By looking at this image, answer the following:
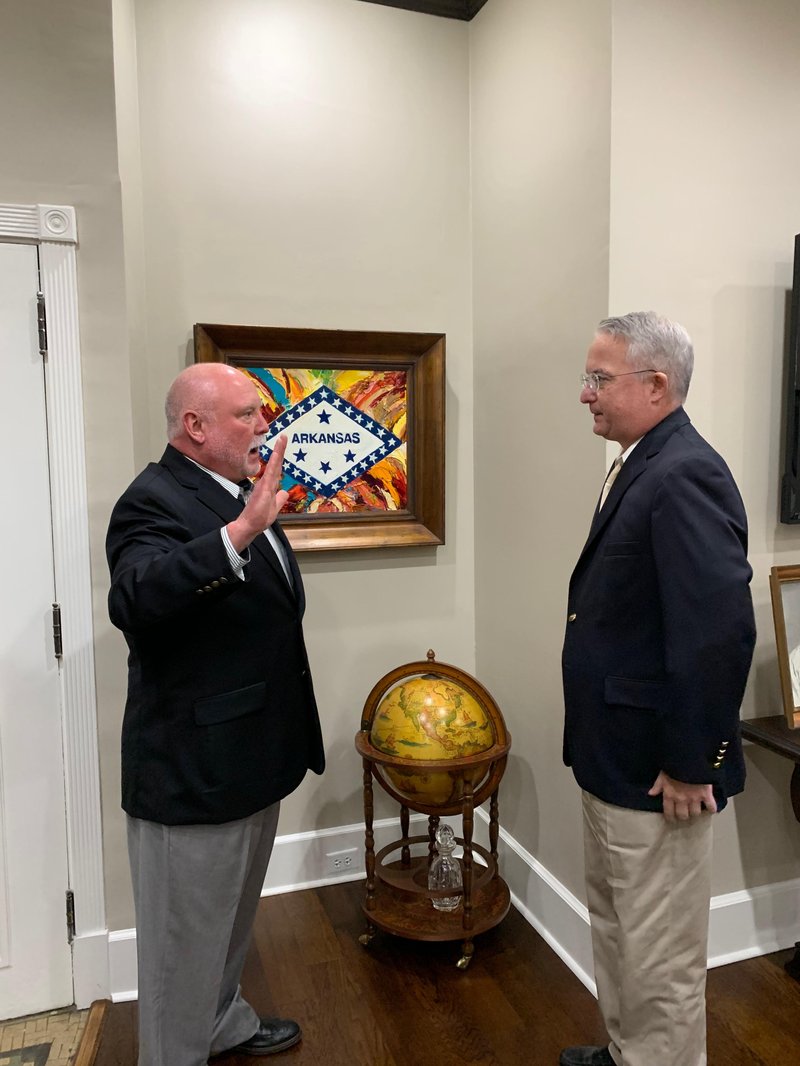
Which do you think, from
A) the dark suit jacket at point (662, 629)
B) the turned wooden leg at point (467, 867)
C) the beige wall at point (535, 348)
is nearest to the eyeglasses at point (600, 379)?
the dark suit jacket at point (662, 629)

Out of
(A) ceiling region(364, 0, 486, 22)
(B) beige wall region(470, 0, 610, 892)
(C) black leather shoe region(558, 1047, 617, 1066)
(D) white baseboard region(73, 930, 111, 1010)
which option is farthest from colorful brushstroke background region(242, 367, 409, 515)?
(C) black leather shoe region(558, 1047, 617, 1066)

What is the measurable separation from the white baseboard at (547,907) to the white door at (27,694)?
21 centimetres

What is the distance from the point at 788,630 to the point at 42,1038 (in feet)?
7.90

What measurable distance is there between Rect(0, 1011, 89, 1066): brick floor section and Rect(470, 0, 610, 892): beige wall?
1.47 meters

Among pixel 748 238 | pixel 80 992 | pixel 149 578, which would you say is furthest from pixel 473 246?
pixel 80 992

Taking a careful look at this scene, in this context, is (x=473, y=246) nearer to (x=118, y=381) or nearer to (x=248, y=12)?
(x=248, y=12)

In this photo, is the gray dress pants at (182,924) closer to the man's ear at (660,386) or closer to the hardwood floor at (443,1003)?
the hardwood floor at (443,1003)

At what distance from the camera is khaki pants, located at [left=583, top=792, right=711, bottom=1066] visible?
66.6 inches

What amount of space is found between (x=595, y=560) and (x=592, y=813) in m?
0.59

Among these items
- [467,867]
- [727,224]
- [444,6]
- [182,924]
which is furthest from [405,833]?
[444,6]

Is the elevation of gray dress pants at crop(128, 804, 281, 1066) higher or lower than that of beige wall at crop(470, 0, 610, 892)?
lower

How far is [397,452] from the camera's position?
9.54 ft

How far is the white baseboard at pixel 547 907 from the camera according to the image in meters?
2.28

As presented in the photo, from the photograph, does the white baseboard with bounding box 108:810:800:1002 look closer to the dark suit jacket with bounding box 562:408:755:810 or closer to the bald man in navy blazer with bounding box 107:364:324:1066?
the bald man in navy blazer with bounding box 107:364:324:1066
